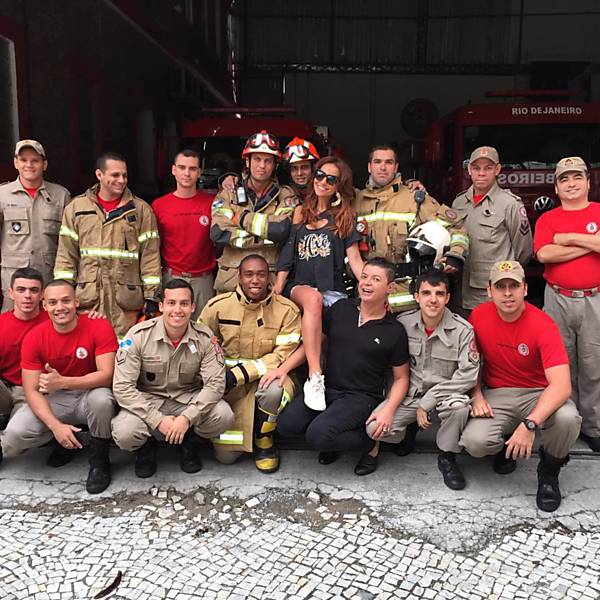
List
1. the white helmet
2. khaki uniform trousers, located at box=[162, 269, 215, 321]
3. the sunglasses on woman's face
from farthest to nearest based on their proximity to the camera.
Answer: khaki uniform trousers, located at box=[162, 269, 215, 321]
the sunglasses on woman's face
the white helmet

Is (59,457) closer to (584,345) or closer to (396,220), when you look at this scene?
(396,220)

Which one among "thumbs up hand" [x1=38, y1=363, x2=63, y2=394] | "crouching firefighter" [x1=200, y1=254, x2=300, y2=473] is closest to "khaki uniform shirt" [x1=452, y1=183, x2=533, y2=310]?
"crouching firefighter" [x1=200, y1=254, x2=300, y2=473]

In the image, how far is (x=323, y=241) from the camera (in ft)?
13.7

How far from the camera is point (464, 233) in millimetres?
4258

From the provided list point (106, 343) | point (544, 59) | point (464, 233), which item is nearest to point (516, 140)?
point (464, 233)

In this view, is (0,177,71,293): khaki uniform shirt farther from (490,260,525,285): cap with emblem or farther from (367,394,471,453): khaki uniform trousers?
(490,260,525,285): cap with emblem

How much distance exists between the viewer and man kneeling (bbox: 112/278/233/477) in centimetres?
359

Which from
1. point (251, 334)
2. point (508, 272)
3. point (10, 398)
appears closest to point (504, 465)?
point (508, 272)

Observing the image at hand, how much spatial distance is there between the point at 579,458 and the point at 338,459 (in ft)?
4.74

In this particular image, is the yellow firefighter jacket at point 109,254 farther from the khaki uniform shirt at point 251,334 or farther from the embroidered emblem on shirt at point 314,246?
the embroidered emblem on shirt at point 314,246

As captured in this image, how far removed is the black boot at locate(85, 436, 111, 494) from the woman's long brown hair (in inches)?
73.5

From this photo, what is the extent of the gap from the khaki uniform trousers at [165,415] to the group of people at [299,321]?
0.04 feet

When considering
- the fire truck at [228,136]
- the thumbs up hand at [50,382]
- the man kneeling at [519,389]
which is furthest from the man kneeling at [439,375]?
the fire truck at [228,136]

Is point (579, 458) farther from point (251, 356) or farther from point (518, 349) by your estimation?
point (251, 356)
